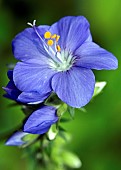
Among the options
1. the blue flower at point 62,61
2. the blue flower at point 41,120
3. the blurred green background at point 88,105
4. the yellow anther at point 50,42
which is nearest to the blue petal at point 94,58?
the blue flower at point 62,61

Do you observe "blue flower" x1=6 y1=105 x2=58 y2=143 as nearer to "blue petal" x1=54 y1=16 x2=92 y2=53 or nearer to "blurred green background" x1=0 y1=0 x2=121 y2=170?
"blue petal" x1=54 y1=16 x2=92 y2=53

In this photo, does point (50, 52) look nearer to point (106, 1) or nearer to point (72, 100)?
point (72, 100)

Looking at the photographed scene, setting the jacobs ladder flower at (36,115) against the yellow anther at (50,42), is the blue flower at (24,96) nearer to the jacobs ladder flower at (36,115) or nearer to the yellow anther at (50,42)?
the jacobs ladder flower at (36,115)

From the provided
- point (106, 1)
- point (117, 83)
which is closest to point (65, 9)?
point (106, 1)

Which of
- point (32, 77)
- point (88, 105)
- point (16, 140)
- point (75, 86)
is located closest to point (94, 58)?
point (75, 86)

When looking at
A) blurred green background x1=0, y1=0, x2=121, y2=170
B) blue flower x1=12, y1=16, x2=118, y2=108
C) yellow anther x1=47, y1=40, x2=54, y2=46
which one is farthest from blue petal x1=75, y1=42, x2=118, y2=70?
blurred green background x1=0, y1=0, x2=121, y2=170

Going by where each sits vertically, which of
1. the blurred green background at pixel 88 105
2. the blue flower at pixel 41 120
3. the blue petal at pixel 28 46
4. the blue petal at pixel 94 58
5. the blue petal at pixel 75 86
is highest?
the blue petal at pixel 28 46

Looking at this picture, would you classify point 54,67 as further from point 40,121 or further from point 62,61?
point 40,121
